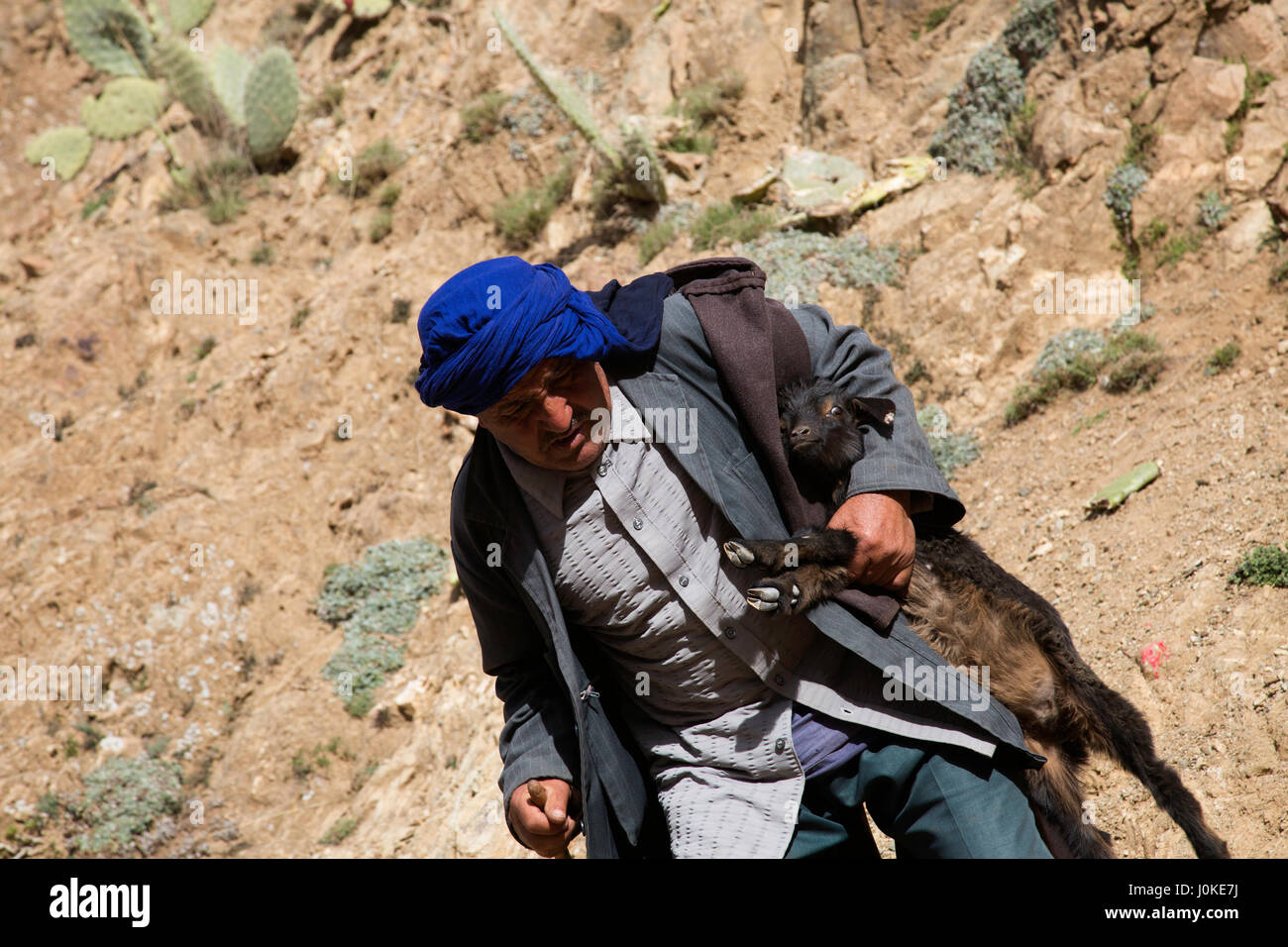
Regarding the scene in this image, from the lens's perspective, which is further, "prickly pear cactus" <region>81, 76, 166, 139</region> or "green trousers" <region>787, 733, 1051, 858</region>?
"prickly pear cactus" <region>81, 76, 166, 139</region>

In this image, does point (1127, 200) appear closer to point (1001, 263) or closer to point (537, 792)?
point (1001, 263)

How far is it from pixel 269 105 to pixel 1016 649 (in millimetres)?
12054

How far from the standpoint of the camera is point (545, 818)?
2.20 m

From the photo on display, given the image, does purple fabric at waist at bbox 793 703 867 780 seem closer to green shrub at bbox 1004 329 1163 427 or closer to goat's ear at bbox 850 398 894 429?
goat's ear at bbox 850 398 894 429

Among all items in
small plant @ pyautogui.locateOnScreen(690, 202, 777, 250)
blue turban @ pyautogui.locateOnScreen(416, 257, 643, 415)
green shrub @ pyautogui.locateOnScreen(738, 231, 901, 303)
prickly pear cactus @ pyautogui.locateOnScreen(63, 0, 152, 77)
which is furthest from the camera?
prickly pear cactus @ pyautogui.locateOnScreen(63, 0, 152, 77)

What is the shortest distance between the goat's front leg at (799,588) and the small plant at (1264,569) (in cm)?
241

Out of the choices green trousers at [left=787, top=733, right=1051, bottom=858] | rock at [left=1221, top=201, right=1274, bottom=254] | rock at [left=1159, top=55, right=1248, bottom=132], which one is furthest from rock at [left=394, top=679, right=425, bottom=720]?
rock at [left=1159, top=55, right=1248, bottom=132]

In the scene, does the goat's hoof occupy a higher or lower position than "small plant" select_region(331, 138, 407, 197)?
higher

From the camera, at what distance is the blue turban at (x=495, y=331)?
191 centimetres

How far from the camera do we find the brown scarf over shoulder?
6.95ft

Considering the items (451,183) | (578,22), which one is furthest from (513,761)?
(578,22)

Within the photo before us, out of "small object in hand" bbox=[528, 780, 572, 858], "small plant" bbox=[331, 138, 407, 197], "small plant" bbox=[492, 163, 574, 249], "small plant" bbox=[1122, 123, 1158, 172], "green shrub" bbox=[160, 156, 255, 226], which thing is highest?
"small plant" bbox=[1122, 123, 1158, 172]

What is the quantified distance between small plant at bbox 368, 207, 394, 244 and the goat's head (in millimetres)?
8674

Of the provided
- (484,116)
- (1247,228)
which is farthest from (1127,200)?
(484,116)
